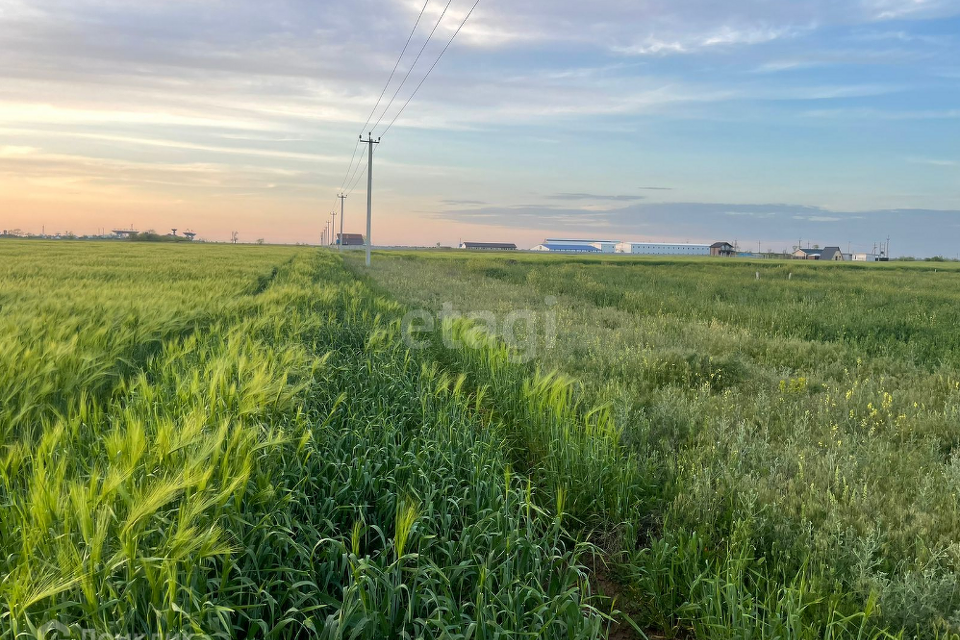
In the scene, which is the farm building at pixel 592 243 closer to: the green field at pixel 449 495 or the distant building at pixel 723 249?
the distant building at pixel 723 249

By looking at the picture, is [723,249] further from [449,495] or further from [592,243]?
[449,495]

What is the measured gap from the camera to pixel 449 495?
3.56 meters

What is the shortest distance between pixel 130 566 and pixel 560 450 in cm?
295

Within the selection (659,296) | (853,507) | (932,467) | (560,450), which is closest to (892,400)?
(932,467)

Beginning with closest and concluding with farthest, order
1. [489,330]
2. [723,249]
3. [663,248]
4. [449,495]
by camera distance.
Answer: [449,495] → [489,330] → [723,249] → [663,248]

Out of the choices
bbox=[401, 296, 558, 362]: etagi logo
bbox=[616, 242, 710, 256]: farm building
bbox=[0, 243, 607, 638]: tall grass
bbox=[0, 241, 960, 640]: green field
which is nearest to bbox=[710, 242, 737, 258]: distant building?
bbox=[616, 242, 710, 256]: farm building

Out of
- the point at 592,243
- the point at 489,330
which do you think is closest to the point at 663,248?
the point at 592,243

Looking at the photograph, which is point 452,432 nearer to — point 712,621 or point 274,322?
point 712,621

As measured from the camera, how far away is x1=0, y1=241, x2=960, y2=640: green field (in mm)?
2055

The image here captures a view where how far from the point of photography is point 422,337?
29.0 ft

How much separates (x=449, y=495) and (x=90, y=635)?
2.09m

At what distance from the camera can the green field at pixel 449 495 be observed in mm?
2055

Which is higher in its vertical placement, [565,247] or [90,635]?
[565,247]

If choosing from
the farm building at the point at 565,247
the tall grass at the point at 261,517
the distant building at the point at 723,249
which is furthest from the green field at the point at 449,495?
the farm building at the point at 565,247
